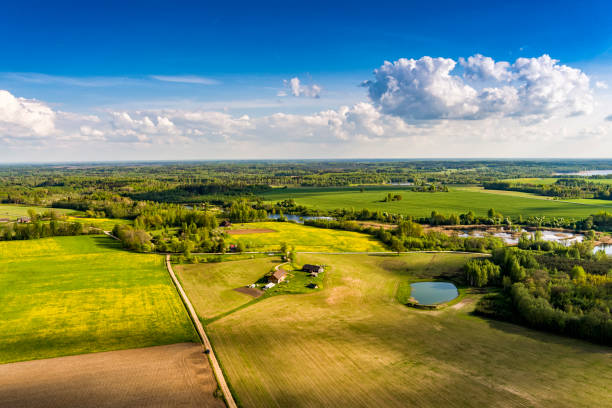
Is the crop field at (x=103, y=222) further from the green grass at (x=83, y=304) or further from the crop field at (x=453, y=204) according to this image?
the crop field at (x=453, y=204)

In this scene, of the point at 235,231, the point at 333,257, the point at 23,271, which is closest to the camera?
the point at 23,271

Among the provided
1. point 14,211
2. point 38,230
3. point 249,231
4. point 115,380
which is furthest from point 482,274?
point 14,211

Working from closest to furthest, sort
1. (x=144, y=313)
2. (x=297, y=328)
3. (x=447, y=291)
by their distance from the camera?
1. (x=297, y=328)
2. (x=144, y=313)
3. (x=447, y=291)

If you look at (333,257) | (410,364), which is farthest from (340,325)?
(333,257)

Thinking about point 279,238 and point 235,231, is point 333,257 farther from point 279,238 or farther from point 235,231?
point 235,231

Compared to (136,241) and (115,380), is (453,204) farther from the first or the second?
(115,380)

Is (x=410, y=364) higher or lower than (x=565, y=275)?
lower

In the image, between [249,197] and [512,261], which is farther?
[249,197]
